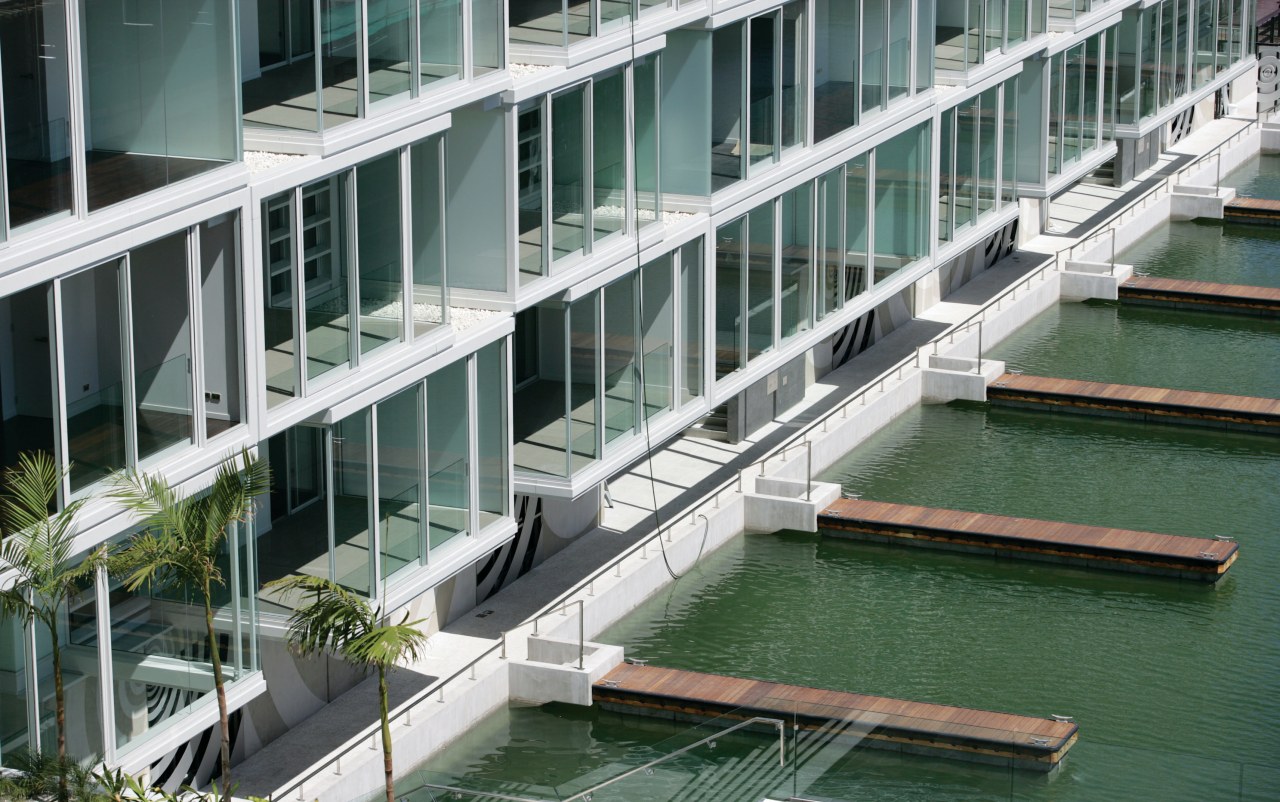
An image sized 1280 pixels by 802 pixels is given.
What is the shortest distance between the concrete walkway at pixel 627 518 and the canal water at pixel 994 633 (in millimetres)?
996

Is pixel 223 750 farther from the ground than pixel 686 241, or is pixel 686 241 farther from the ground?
pixel 686 241

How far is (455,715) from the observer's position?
78.3 ft

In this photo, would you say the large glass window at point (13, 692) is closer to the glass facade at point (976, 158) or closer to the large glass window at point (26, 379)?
the large glass window at point (26, 379)

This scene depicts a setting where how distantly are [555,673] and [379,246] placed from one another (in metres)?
5.80

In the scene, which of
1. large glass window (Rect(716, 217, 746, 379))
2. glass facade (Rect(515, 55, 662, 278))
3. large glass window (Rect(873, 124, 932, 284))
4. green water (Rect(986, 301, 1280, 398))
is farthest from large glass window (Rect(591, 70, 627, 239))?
green water (Rect(986, 301, 1280, 398))

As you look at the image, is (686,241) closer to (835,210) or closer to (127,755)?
(835,210)

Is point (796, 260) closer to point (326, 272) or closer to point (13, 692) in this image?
point (326, 272)

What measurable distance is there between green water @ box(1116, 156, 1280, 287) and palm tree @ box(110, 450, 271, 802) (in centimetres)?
2844

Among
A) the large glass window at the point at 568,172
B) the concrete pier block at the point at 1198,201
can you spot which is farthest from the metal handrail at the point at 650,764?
the concrete pier block at the point at 1198,201

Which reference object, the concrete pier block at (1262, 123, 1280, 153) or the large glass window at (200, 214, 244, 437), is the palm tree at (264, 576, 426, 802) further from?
the concrete pier block at (1262, 123, 1280, 153)

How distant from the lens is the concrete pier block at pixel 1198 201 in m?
46.6

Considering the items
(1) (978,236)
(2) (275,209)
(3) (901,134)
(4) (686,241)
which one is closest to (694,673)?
(4) (686,241)

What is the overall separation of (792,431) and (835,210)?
3616 millimetres

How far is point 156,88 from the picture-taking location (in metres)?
18.2
